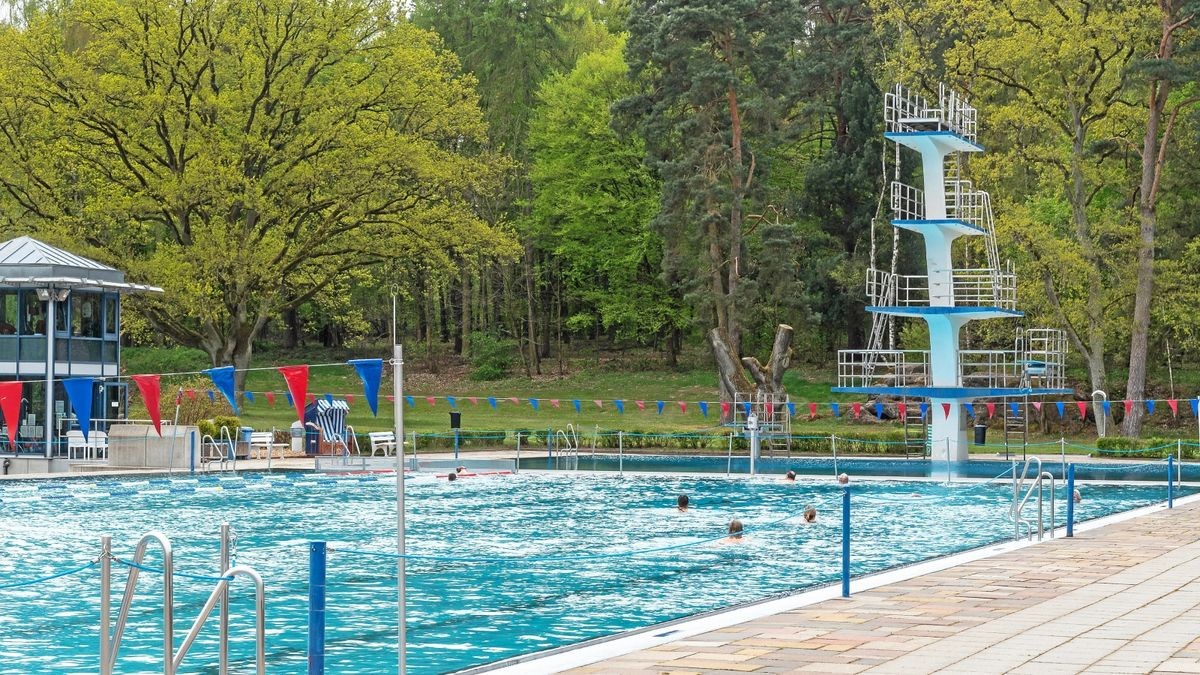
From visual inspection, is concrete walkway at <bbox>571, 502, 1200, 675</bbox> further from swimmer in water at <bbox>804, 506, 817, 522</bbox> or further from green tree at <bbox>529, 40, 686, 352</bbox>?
green tree at <bbox>529, 40, 686, 352</bbox>

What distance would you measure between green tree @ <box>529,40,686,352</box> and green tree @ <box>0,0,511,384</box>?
41.2ft

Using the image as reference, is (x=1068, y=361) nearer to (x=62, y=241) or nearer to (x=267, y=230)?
(x=267, y=230)

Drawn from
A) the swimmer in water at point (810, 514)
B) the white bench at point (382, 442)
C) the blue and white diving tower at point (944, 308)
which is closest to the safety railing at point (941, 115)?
the blue and white diving tower at point (944, 308)

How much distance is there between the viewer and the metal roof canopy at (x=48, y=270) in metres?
36.1

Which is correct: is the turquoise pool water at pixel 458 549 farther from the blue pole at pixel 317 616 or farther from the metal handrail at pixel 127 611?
the blue pole at pixel 317 616

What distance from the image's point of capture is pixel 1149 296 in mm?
43094

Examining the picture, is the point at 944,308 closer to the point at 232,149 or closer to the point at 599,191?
the point at 232,149

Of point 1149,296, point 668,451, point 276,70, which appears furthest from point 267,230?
point 1149,296

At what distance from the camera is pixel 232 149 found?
1884 inches

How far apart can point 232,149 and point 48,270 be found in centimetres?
1226

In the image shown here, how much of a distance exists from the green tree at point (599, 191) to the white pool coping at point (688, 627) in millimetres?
47623

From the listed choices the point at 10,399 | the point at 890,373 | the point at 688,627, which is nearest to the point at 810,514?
the point at 688,627

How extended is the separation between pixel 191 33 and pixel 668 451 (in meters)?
21.3

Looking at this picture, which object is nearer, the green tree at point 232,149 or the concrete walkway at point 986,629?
the concrete walkway at point 986,629
